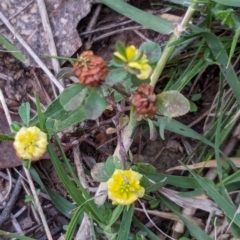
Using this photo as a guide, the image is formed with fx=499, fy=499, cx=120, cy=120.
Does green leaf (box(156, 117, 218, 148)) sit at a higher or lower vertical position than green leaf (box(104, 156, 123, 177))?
lower

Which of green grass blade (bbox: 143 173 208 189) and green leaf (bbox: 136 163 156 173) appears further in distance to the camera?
green grass blade (bbox: 143 173 208 189)

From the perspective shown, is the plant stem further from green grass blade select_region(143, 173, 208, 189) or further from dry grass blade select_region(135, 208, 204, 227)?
dry grass blade select_region(135, 208, 204, 227)

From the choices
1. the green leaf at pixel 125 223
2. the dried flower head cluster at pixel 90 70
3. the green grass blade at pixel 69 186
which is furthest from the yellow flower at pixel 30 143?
the green leaf at pixel 125 223

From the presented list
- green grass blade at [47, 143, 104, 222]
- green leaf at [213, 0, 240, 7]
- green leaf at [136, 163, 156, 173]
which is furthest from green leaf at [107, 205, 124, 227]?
green leaf at [213, 0, 240, 7]

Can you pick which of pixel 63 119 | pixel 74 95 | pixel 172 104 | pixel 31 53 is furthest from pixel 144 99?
pixel 31 53

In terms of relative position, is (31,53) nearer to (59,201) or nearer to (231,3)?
(59,201)

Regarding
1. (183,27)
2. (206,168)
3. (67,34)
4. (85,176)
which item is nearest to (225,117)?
(206,168)
